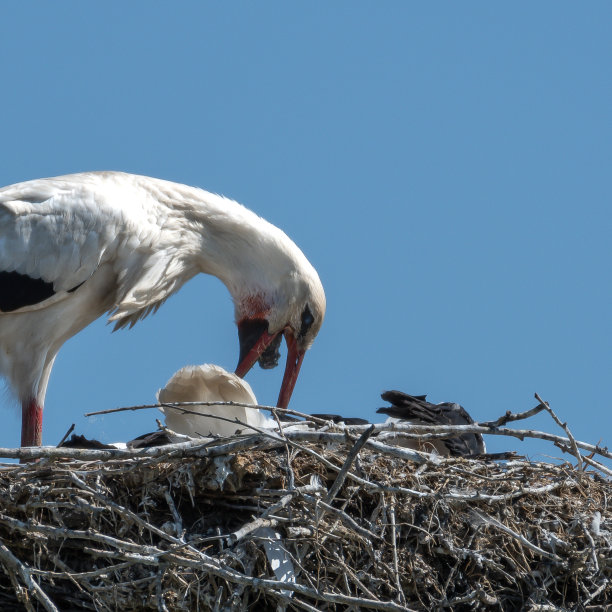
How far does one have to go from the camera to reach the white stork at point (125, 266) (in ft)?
21.1

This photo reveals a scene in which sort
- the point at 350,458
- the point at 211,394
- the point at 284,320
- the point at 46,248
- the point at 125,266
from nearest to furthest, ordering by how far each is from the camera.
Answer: the point at 350,458 → the point at 211,394 → the point at 46,248 → the point at 125,266 → the point at 284,320

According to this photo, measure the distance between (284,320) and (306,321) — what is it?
0.44 feet

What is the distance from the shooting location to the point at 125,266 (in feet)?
21.9

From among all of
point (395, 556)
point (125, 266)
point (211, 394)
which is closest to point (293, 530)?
point (395, 556)

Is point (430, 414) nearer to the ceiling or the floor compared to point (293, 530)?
nearer to the ceiling

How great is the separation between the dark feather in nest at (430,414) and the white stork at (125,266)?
3.53 ft

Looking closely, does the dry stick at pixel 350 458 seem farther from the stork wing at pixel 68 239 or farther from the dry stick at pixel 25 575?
the stork wing at pixel 68 239

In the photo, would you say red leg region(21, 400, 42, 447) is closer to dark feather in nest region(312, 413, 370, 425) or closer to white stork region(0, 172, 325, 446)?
white stork region(0, 172, 325, 446)

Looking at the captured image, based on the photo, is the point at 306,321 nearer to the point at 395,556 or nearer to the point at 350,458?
the point at 395,556

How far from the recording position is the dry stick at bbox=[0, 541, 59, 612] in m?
4.75

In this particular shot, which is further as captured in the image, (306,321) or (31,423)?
(306,321)

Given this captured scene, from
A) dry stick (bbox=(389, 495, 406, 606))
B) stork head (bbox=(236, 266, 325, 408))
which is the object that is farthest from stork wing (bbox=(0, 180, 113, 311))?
dry stick (bbox=(389, 495, 406, 606))

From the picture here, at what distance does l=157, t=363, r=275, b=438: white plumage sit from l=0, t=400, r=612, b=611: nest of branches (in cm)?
72

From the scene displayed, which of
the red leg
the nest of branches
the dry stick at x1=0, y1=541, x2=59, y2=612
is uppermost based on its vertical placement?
the nest of branches
